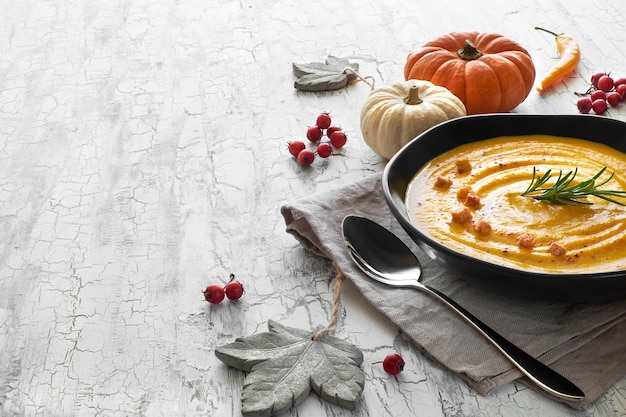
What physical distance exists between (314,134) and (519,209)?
0.82 metres

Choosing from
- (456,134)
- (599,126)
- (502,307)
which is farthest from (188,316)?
(599,126)

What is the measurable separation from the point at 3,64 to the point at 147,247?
1419mm

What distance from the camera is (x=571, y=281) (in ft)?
4.86

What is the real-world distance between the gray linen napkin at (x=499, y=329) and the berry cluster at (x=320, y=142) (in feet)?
1.52

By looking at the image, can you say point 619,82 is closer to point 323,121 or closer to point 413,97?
point 413,97

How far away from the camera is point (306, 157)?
228cm

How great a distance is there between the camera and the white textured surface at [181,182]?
160cm

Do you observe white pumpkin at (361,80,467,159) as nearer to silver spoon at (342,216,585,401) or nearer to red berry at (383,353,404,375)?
silver spoon at (342,216,585,401)

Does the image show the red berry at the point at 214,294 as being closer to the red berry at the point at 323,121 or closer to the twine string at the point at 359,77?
the red berry at the point at 323,121

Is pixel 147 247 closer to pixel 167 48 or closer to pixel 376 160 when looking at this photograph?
→ pixel 376 160

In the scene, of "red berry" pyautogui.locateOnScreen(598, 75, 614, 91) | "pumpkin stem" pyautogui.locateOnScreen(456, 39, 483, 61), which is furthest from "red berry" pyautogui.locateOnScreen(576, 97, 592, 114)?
"pumpkin stem" pyautogui.locateOnScreen(456, 39, 483, 61)

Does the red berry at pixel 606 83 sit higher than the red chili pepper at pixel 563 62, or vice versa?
the red berry at pixel 606 83

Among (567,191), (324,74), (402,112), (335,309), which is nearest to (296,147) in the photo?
(402,112)

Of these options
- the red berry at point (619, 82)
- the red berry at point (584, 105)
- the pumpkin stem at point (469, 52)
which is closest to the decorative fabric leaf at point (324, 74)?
the pumpkin stem at point (469, 52)
